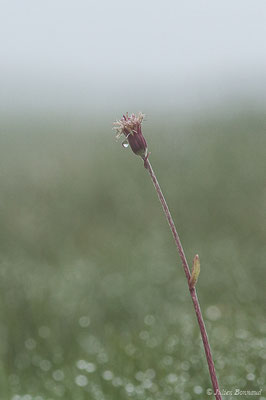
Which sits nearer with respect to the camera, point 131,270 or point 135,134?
point 135,134

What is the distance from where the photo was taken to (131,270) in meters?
4.79

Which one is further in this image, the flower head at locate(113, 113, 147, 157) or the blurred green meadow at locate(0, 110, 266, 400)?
the blurred green meadow at locate(0, 110, 266, 400)

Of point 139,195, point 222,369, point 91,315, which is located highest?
point 139,195

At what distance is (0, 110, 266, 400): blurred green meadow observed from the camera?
2.96m

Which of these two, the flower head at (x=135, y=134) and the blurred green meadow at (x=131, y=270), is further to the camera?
the blurred green meadow at (x=131, y=270)

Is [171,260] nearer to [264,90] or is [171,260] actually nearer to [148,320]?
[148,320]

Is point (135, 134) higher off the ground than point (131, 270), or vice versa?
point (135, 134)

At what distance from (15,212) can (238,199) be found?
2101mm

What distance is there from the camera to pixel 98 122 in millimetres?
15492

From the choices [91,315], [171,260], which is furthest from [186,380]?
[171,260]

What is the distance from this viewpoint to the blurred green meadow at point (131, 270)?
296 cm

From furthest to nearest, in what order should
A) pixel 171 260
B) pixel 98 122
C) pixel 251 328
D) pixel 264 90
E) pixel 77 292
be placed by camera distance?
pixel 98 122
pixel 264 90
pixel 171 260
pixel 77 292
pixel 251 328

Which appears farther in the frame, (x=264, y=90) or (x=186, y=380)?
(x=264, y=90)

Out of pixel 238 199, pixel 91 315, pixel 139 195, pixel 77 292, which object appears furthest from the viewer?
pixel 139 195
